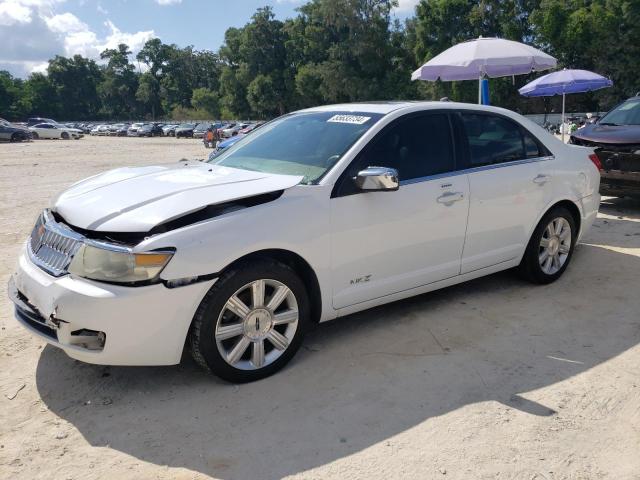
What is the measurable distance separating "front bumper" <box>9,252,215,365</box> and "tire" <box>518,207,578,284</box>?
10.2 feet

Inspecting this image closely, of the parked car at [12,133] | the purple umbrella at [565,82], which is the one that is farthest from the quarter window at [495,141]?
the parked car at [12,133]

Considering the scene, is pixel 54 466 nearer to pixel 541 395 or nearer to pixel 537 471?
pixel 537 471

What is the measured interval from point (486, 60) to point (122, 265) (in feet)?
24.5

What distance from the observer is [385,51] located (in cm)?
5997

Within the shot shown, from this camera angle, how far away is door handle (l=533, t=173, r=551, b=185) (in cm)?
487

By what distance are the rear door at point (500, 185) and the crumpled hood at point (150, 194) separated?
5.18 feet

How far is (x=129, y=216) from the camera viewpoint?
3152 mm

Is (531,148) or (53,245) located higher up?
(531,148)

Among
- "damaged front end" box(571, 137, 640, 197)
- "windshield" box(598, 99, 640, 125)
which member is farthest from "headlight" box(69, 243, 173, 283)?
"windshield" box(598, 99, 640, 125)

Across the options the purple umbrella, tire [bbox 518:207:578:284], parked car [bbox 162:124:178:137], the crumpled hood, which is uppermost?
the purple umbrella

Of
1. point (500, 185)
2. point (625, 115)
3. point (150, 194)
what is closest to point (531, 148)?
point (500, 185)

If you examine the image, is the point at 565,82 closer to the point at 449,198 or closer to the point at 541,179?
the point at 541,179

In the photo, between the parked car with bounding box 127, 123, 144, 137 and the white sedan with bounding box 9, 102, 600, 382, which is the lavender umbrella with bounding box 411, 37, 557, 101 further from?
the parked car with bounding box 127, 123, 144, 137

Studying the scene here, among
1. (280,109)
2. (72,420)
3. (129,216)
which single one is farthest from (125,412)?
(280,109)
